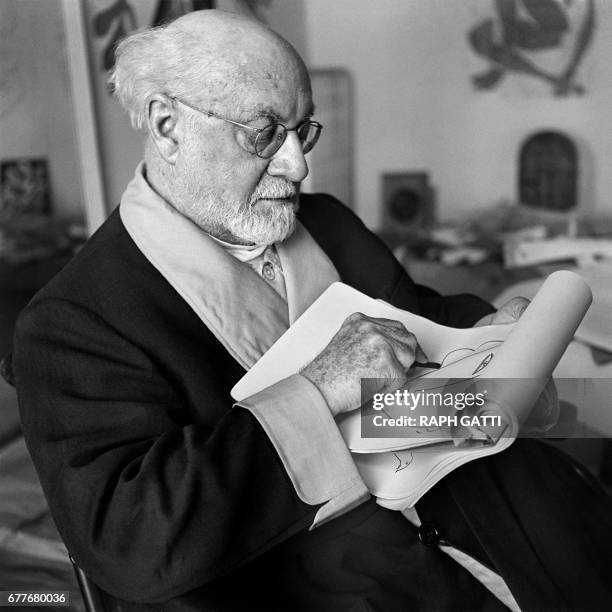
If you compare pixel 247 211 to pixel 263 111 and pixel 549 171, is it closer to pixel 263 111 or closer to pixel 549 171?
pixel 263 111

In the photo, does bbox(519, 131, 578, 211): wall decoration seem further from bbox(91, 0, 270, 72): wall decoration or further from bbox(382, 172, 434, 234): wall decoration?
bbox(91, 0, 270, 72): wall decoration

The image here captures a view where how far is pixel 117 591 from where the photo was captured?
0.90 meters

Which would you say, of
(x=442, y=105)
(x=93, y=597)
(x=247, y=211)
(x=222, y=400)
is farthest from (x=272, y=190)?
(x=442, y=105)

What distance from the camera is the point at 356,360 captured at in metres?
0.91

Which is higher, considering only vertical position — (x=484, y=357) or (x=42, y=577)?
(x=484, y=357)

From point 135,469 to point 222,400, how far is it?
A: 7.2 inches

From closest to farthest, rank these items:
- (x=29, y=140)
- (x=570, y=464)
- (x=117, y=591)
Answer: (x=117, y=591) < (x=570, y=464) < (x=29, y=140)

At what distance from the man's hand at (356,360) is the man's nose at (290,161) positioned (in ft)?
0.96

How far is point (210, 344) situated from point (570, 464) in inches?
26.7

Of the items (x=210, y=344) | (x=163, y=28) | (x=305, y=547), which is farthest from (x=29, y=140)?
(x=305, y=547)

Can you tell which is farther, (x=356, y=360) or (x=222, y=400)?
(x=222, y=400)

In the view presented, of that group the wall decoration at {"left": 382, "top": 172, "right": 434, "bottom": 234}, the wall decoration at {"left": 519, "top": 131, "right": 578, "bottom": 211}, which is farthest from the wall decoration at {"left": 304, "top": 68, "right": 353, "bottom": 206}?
the wall decoration at {"left": 519, "top": 131, "right": 578, "bottom": 211}

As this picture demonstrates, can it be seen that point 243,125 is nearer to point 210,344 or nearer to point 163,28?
point 163,28

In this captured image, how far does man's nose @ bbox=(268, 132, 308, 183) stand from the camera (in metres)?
1.11
